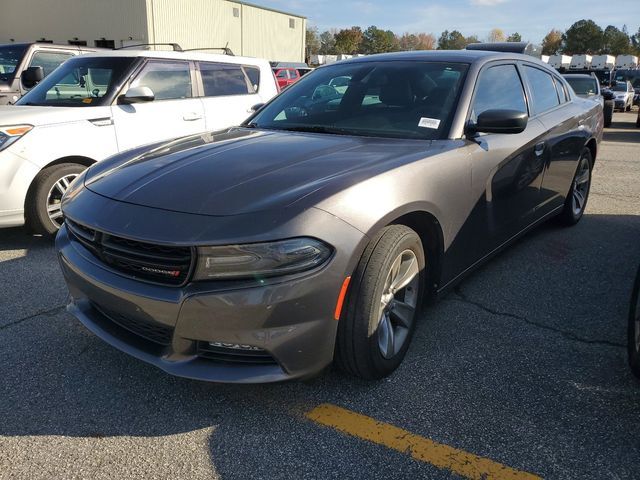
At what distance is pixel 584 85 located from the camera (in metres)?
14.5

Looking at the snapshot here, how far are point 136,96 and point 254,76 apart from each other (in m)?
2.04

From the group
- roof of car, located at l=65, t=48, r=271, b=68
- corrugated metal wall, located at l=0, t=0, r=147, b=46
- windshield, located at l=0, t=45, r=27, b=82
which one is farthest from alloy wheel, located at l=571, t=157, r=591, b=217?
corrugated metal wall, located at l=0, t=0, r=147, b=46

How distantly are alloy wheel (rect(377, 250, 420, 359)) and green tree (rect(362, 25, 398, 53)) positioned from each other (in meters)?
99.9

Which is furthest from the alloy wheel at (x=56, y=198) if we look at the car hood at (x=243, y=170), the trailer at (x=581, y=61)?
the trailer at (x=581, y=61)

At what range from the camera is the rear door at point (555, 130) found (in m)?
4.13

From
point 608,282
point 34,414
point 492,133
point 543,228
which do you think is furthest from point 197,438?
point 543,228

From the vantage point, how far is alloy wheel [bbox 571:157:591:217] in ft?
16.9

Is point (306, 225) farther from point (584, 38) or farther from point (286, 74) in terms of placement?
point (584, 38)

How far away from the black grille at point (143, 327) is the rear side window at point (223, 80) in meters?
4.19

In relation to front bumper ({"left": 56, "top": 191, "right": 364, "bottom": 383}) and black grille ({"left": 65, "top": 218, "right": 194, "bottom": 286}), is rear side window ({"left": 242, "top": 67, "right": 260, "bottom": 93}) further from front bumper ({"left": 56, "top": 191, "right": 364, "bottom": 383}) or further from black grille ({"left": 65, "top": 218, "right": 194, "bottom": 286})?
front bumper ({"left": 56, "top": 191, "right": 364, "bottom": 383})

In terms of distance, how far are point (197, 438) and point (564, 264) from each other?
3309 millimetres

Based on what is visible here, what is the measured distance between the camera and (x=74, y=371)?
272 cm

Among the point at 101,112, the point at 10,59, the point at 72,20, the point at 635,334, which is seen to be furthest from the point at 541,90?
the point at 72,20

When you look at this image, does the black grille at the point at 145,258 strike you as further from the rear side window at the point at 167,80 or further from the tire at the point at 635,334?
the rear side window at the point at 167,80
